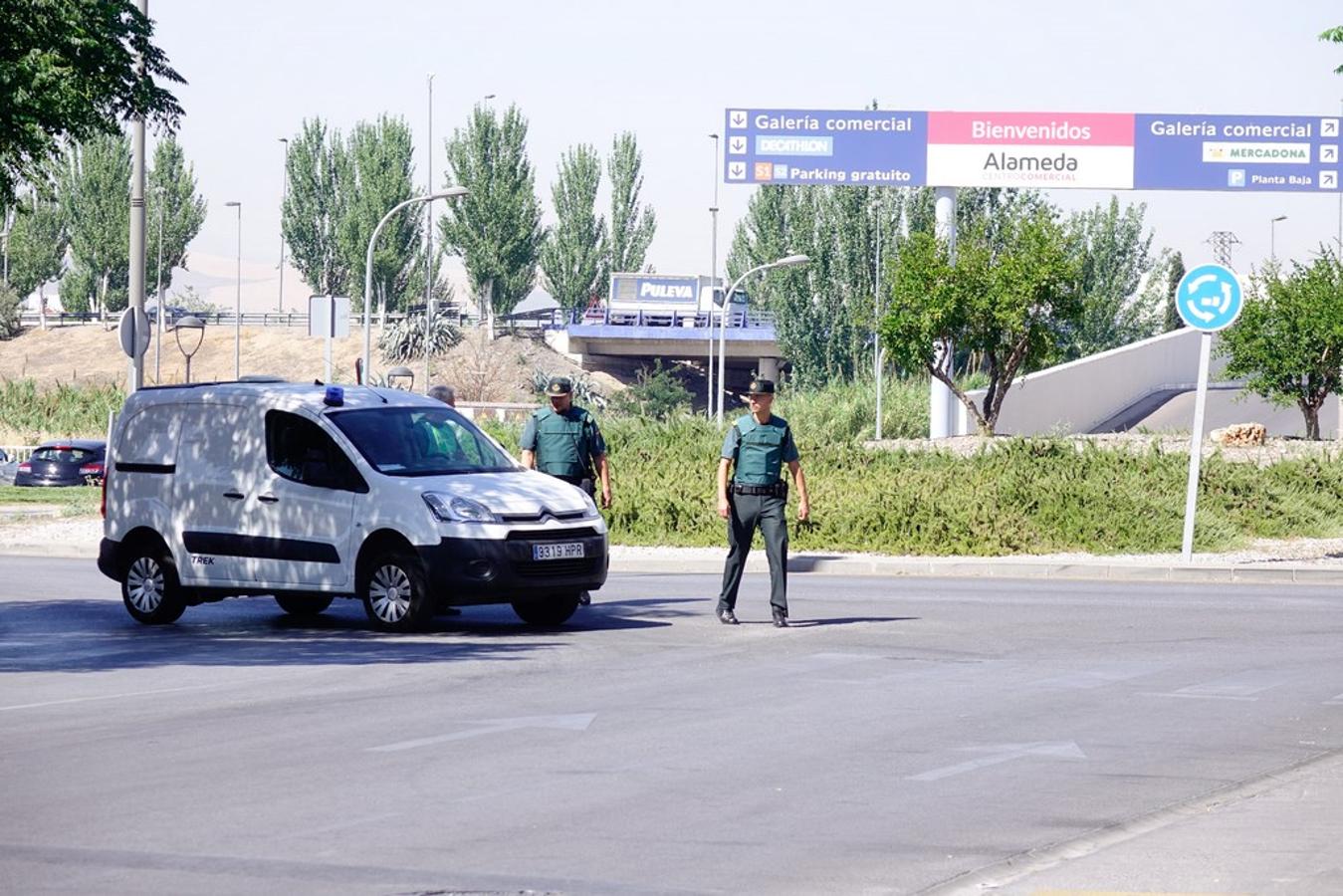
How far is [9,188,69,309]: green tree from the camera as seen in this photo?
102000mm

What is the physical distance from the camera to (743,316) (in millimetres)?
84750

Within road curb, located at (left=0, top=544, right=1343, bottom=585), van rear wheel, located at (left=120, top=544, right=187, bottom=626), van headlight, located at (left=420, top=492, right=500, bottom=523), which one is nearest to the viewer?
van headlight, located at (left=420, top=492, right=500, bottom=523)

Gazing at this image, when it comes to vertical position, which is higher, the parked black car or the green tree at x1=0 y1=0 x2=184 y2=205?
the green tree at x1=0 y1=0 x2=184 y2=205

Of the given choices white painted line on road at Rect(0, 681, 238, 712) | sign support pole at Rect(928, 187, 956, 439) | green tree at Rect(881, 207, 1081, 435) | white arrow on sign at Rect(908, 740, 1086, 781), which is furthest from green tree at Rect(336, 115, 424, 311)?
white arrow on sign at Rect(908, 740, 1086, 781)

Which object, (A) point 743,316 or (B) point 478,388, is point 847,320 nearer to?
(A) point 743,316

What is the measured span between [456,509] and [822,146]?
34.6 meters

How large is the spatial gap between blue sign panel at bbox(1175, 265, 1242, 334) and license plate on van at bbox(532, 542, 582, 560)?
30.0 feet

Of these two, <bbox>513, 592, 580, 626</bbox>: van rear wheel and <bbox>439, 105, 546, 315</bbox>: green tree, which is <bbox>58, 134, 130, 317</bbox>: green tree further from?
<bbox>513, 592, 580, 626</bbox>: van rear wheel

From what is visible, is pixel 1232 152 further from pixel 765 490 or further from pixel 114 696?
pixel 114 696

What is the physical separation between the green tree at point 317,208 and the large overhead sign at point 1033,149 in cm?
5121

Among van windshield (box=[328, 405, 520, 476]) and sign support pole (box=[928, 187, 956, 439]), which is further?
sign support pole (box=[928, 187, 956, 439])

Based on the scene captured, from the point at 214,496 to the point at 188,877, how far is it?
9461mm

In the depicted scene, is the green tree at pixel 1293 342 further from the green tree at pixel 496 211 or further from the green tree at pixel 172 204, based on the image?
the green tree at pixel 172 204

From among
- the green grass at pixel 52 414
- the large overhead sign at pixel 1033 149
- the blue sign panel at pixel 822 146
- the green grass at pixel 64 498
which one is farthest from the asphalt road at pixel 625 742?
the green grass at pixel 52 414
